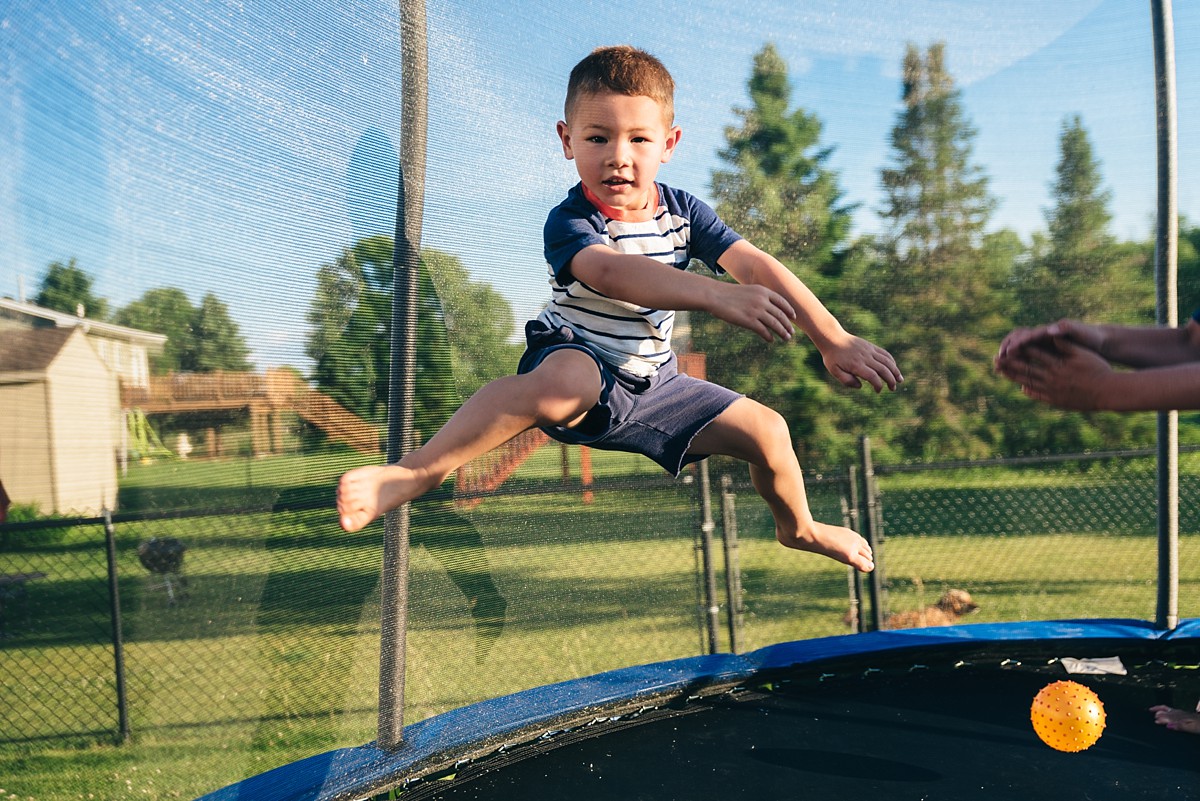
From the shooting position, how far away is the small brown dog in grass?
161 inches

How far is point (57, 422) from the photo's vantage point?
1516 mm

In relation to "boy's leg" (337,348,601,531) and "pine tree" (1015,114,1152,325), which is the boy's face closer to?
"boy's leg" (337,348,601,531)

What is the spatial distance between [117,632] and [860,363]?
129 centimetres

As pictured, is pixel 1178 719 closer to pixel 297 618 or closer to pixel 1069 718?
pixel 1069 718

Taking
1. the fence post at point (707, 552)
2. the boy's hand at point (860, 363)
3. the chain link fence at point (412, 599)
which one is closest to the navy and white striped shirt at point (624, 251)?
the boy's hand at point (860, 363)

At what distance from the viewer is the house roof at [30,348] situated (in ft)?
4.77

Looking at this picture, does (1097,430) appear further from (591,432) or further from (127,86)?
(127,86)

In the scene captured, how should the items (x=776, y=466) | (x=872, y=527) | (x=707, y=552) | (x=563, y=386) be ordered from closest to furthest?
(x=563, y=386) → (x=776, y=466) → (x=707, y=552) → (x=872, y=527)

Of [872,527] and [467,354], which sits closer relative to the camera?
[467,354]

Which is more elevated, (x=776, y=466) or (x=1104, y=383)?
(x=1104, y=383)

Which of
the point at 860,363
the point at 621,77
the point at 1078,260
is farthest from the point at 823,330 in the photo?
the point at 1078,260

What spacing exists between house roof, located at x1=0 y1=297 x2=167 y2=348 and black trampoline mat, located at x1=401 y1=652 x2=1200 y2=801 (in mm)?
980

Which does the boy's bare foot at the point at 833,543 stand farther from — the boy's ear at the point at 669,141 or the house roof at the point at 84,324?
the house roof at the point at 84,324

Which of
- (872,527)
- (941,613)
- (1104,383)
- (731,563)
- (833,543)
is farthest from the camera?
(941,613)
